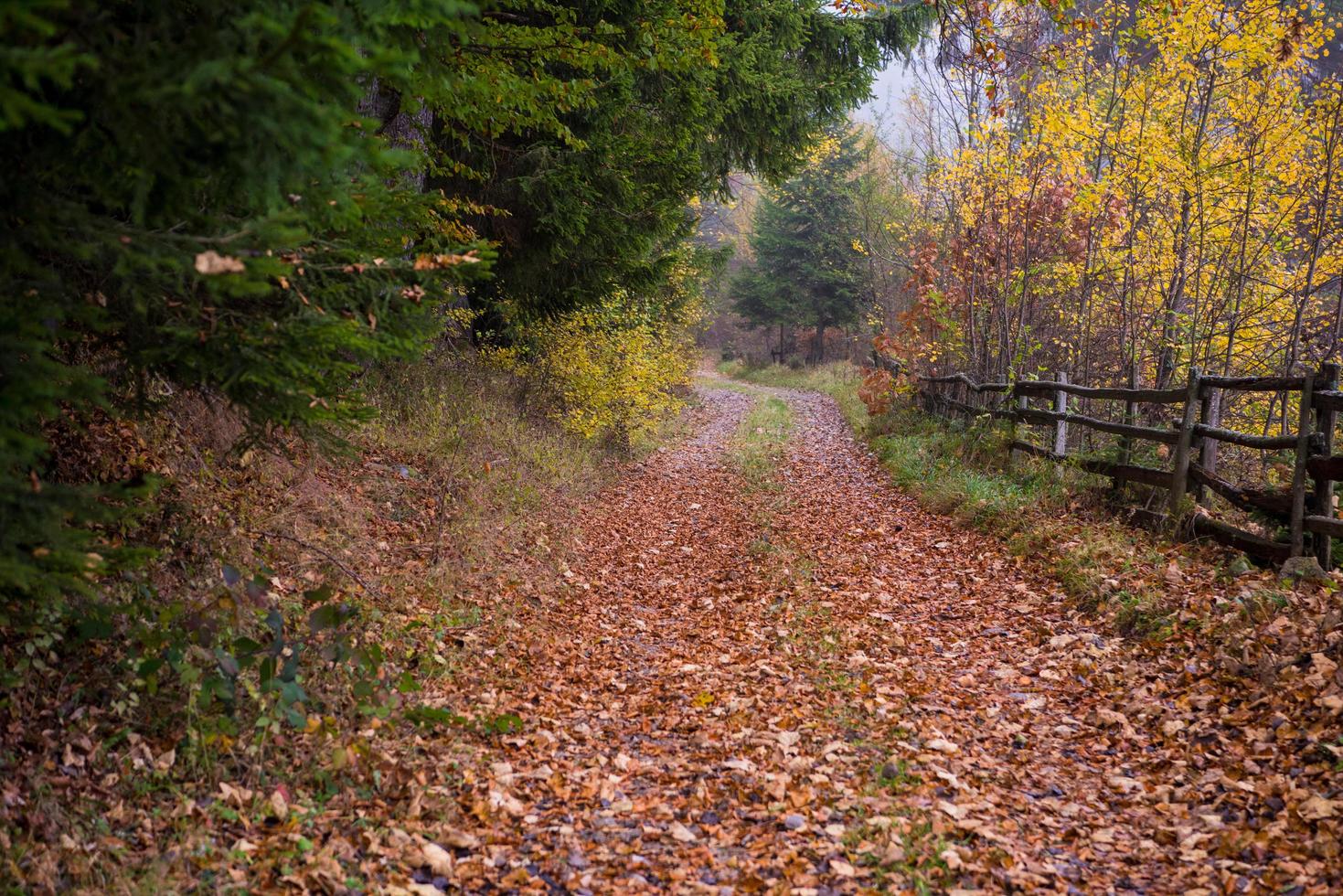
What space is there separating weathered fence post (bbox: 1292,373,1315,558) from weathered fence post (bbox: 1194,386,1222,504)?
1276mm

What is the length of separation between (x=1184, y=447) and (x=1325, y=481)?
66.0 inches

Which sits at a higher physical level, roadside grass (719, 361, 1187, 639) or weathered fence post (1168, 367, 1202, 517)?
weathered fence post (1168, 367, 1202, 517)

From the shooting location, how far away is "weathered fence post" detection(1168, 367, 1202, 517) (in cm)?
783

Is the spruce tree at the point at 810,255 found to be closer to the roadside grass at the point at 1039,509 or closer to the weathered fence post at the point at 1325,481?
the roadside grass at the point at 1039,509

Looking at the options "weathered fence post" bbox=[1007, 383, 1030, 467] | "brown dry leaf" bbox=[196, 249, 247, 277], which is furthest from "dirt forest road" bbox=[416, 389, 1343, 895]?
"weathered fence post" bbox=[1007, 383, 1030, 467]

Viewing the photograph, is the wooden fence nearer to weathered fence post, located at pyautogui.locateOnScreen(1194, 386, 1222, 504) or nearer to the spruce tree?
weathered fence post, located at pyautogui.locateOnScreen(1194, 386, 1222, 504)

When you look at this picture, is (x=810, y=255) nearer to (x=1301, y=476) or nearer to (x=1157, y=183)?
(x=1157, y=183)

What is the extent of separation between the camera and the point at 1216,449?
7.96m

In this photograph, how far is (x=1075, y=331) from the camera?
15008 mm

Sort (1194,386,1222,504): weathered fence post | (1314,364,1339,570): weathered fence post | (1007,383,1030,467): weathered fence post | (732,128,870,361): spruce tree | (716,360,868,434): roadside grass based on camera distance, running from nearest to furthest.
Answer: (1314,364,1339,570): weathered fence post
(1194,386,1222,504): weathered fence post
(1007,383,1030,467): weathered fence post
(716,360,868,434): roadside grass
(732,128,870,361): spruce tree

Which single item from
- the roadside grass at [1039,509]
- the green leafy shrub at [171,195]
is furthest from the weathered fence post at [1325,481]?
the green leafy shrub at [171,195]

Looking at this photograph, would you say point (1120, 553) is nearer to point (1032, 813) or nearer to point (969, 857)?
point (1032, 813)

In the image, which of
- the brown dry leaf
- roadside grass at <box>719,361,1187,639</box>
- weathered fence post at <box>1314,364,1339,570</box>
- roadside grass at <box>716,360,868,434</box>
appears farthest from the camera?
roadside grass at <box>716,360,868,434</box>

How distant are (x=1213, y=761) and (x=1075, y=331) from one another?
12.1 meters
